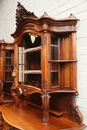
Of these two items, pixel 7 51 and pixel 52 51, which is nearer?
pixel 52 51

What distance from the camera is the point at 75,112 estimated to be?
1.43 meters

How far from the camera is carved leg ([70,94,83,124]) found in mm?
1387

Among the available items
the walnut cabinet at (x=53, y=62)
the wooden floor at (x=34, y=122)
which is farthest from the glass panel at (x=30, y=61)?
the wooden floor at (x=34, y=122)

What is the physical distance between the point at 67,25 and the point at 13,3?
1859mm

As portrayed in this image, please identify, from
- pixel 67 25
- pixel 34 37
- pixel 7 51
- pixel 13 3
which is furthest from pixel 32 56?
pixel 13 3

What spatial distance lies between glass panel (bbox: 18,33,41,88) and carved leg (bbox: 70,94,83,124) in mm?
364

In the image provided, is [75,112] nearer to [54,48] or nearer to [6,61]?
[54,48]

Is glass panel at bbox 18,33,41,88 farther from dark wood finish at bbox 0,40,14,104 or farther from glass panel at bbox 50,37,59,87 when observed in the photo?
dark wood finish at bbox 0,40,14,104

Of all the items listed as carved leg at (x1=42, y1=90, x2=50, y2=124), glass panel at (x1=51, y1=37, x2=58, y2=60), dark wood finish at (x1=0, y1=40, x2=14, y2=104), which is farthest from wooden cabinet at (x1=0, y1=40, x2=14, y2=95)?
carved leg at (x1=42, y1=90, x2=50, y2=124)

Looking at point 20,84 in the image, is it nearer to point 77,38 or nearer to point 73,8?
point 77,38

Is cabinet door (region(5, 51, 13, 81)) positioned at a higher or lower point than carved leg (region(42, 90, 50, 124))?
higher

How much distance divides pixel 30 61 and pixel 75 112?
775mm

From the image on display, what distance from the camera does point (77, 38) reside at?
1476 mm

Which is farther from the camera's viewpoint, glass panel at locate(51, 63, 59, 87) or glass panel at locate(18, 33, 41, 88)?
glass panel at locate(18, 33, 41, 88)
